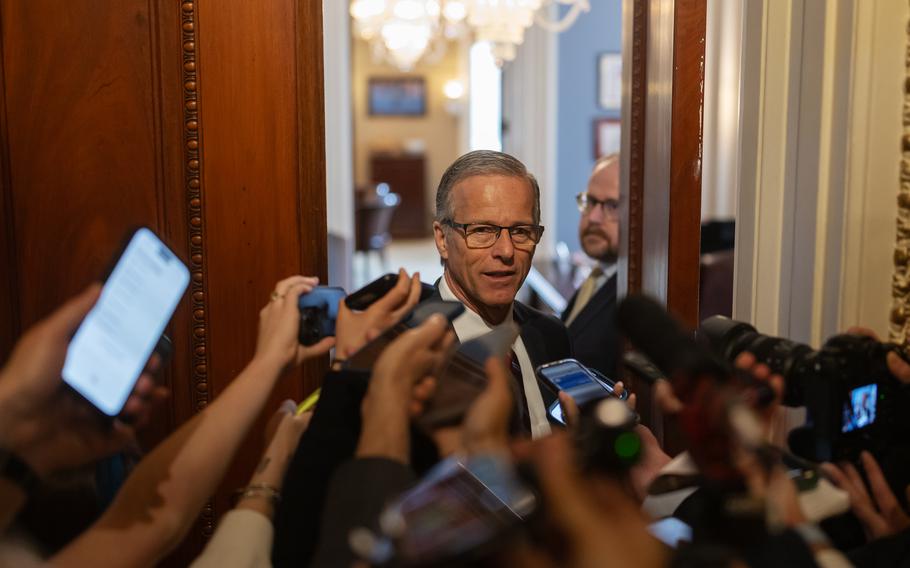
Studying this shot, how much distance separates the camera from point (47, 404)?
96 cm

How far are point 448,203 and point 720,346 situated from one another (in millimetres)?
767

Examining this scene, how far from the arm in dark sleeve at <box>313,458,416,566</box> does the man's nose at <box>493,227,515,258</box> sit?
A: 0.88m

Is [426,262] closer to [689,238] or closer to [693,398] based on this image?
[689,238]

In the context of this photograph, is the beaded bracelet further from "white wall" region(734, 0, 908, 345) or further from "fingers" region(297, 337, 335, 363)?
"white wall" region(734, 0, 908, 345)

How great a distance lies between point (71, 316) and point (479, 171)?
38.3 inches

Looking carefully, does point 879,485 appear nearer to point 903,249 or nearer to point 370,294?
point 903,249

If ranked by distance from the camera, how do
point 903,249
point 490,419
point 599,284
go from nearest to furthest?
point 490,419, point 903,249, point 599,284

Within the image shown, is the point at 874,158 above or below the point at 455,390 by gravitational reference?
above

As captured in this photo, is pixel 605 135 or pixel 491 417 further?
pixel 605 135

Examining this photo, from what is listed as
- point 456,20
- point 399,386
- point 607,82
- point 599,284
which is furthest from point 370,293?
point 607,82

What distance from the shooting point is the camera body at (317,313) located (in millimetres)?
1167

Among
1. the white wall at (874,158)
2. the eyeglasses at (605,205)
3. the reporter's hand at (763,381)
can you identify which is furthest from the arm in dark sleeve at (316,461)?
the eyeglasses at (605,205)

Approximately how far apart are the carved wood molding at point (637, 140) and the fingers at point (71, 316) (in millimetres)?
1275

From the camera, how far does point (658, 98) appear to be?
1.83 metres
